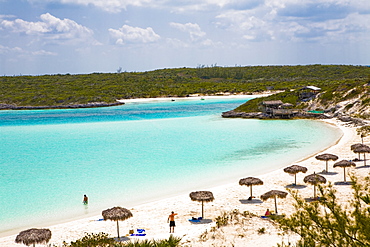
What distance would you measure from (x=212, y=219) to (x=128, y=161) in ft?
54.3

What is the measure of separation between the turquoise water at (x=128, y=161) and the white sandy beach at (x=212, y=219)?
5.93 feet

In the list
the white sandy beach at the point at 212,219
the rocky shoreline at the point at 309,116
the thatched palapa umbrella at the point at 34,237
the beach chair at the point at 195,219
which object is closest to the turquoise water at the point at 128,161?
the white sandy beach at the point at 212,219

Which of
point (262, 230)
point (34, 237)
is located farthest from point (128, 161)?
point (262, 230)

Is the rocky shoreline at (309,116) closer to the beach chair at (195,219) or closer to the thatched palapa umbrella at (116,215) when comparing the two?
the beach chair at (195,219)

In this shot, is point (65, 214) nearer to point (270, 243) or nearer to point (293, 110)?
point (270, 243)

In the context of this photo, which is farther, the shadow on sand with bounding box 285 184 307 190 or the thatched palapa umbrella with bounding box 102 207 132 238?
the shadow on sand with bounding box 285 184 307 190

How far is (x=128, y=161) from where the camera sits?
3362cm

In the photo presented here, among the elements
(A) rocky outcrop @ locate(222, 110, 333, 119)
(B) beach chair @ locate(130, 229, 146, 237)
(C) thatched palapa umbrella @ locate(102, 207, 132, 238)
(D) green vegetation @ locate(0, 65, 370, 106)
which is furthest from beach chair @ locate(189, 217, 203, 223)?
(D) green vegetation @ locate(0, 65, 370, 106)

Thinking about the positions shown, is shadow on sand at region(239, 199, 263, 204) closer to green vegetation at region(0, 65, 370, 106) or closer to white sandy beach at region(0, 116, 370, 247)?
white sandy beach at region(0, 116, 370, 247)

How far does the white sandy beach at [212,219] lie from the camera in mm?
14680

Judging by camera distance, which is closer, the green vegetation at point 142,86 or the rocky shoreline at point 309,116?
the rocky shoreline at point 309,116

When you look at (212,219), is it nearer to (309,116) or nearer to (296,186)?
(296,186)

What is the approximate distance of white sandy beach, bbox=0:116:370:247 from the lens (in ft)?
48.2

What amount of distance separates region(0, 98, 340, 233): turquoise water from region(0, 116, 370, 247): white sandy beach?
5.93 ft
